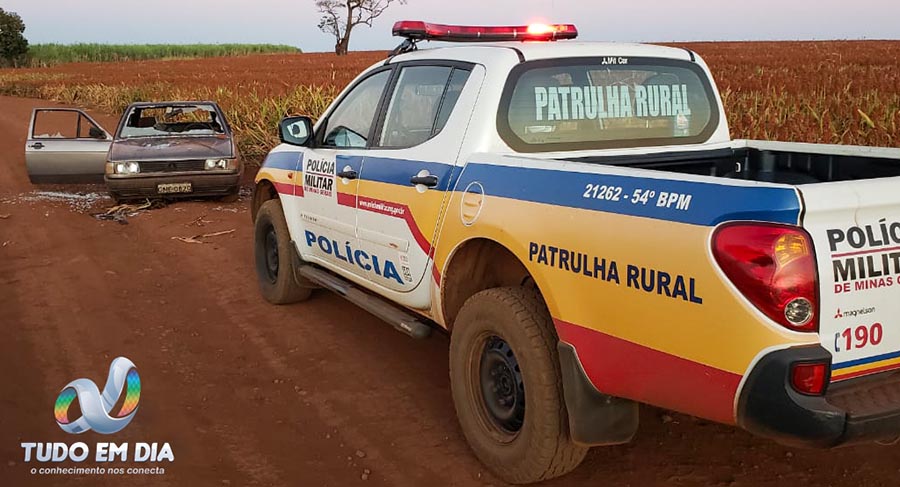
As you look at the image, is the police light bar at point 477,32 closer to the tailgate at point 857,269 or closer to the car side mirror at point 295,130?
the car side mirror at point 295,130

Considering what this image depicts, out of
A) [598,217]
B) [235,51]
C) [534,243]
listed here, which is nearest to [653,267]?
[598,217]

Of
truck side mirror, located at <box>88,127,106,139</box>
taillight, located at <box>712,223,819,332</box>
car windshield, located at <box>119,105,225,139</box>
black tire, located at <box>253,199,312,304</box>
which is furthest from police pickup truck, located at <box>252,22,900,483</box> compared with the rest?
truck side mirror, located at <box>88,127,106,139</box>

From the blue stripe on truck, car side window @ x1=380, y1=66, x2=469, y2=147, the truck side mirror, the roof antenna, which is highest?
the roof antenna

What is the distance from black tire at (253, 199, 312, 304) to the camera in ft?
19.9

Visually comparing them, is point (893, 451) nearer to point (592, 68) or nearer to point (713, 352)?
point (713, 352)

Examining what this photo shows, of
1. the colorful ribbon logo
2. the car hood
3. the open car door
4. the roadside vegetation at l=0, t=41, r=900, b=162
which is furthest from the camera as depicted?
the open car door

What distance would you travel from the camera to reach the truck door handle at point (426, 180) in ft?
13.0

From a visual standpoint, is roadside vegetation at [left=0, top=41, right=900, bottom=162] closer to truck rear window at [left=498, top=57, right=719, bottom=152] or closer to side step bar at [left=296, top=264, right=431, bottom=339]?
truck rear window at [left=498, top=57, right=719, bottom=152]

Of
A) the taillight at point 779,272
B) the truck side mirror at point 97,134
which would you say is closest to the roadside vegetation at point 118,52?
the truck side mirror at point 97,134

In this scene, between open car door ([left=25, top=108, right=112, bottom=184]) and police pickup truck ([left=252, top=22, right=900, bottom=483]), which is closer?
police pickup truck ([left=252, top=22, right=900, bottom=483])

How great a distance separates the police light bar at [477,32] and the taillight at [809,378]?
3.06m

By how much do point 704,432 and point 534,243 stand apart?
1503 mm

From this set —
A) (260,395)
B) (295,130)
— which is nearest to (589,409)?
(260,395)

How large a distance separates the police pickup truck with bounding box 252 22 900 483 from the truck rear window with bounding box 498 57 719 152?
11 mm
